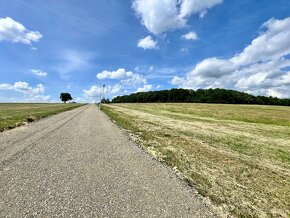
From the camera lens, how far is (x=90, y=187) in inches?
203

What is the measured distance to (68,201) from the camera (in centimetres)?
442

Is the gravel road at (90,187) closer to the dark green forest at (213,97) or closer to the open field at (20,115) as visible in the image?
the open field at (20,115)

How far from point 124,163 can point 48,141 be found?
5106 mm

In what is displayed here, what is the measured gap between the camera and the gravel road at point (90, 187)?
13.6 ft

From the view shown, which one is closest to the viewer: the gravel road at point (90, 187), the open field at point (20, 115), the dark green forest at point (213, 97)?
the gravel road at point (90, 187)

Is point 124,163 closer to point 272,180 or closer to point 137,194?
point 137,194

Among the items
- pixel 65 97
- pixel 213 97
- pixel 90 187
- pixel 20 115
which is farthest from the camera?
pixel 65 97

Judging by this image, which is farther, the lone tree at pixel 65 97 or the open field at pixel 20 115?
the lone tree at pixel 65 97

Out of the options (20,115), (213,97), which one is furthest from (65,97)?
(20,115)

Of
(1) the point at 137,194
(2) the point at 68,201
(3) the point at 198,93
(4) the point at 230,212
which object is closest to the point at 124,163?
(1) the point at 137,194

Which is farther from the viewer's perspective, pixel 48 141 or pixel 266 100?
pixel 266 100

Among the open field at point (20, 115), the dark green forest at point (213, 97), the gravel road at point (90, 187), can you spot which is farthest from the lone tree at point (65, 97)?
the gravel road at point (90, 187)

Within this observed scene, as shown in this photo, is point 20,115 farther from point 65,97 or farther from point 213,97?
point 65,97

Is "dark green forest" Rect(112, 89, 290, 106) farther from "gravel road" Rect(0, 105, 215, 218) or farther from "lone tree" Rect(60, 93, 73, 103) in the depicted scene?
"gravel road" Rect(0, 105, 215, 218)
